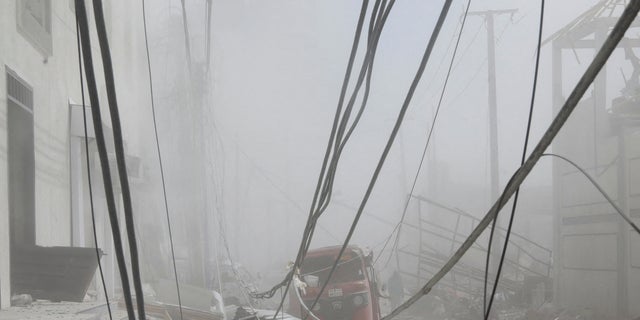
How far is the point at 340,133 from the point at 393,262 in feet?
125

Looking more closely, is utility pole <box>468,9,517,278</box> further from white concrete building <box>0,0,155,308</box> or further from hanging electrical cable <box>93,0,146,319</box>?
hanging electrical cable <box>93,0,146,319</box>

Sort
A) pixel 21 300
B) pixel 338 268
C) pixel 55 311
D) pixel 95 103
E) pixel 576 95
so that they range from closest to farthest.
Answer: pixel 576 95 → pixel 95 103 → pixel 55 311 → pixel 21 300 → pixel 338 268

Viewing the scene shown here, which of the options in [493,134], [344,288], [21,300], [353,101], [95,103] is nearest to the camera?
[95,103]

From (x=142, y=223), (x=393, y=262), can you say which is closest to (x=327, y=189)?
(x=142, y=223)

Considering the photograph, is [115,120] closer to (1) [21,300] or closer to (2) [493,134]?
(1) [21,300]

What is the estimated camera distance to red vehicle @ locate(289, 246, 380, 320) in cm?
1195

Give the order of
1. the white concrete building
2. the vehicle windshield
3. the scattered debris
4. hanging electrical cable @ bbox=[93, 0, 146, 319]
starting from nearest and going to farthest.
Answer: hanging electrical cable @ bbox=[93, 0, 146, 319] < the scattered debris < the white concrete building < the vehicle windshield

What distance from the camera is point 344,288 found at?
39.5 feet

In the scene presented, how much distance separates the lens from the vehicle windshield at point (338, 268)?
482 inches

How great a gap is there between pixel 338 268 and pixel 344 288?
0.37 m

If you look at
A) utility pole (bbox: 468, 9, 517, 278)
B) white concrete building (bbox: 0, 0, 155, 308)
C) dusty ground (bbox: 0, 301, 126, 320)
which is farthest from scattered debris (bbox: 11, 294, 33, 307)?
utility pole (bbox: 468, 9, 517, 278)

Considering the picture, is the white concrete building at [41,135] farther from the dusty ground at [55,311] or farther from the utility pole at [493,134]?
the utility pole at [493,134]

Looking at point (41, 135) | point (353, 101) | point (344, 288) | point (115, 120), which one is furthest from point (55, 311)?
point (344, 288)

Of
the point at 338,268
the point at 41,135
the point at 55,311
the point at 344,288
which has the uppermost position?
the point at 41,135
